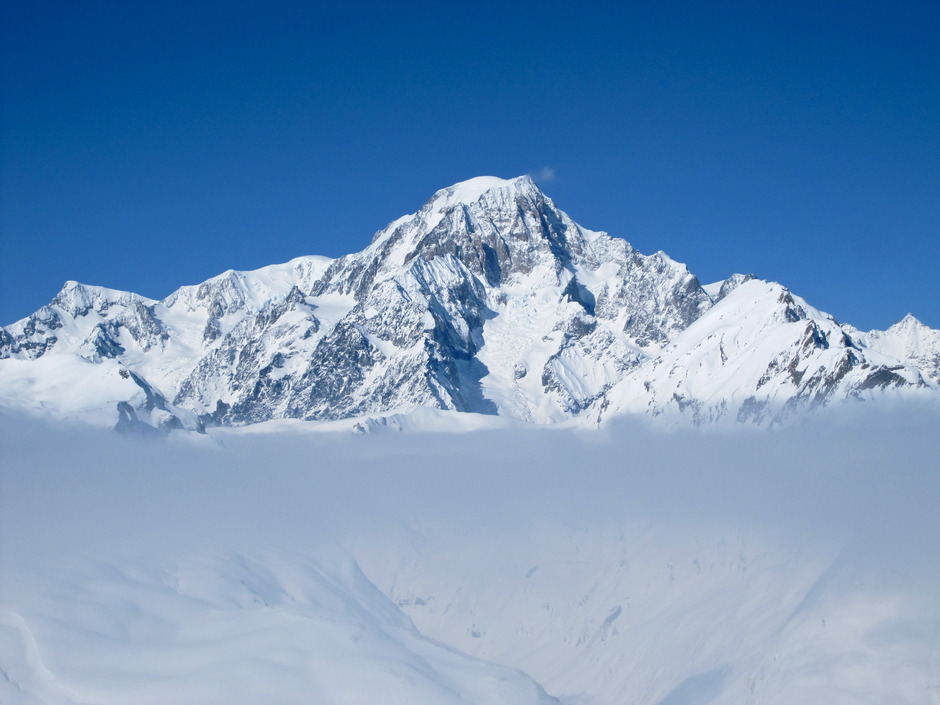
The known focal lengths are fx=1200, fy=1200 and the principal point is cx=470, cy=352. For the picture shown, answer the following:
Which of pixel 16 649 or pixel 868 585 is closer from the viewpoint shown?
pixel 16 649

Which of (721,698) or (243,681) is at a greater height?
(721,698)

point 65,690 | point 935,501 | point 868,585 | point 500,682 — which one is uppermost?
point 935,501

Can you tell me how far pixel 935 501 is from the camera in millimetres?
196375

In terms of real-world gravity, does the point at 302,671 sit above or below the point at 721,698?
below

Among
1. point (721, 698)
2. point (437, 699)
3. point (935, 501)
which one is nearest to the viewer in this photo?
point (437, 699)

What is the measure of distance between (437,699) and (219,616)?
154 feet

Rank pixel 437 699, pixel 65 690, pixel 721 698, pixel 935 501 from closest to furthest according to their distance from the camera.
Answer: pixel 65 690
pixel 437 699
pixel 721 698
pixel 935 501

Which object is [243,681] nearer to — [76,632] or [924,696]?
[76,632]

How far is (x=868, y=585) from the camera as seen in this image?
601ft

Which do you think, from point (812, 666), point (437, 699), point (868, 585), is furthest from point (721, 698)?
point (437, 699)

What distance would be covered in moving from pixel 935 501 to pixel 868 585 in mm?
23157

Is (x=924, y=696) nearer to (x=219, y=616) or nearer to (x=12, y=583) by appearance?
(x=219, y=616)

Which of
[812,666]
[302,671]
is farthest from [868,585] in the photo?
[302,671]

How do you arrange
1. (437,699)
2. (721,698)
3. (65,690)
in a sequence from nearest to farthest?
(65,690) < (437,699) < (721,698)
